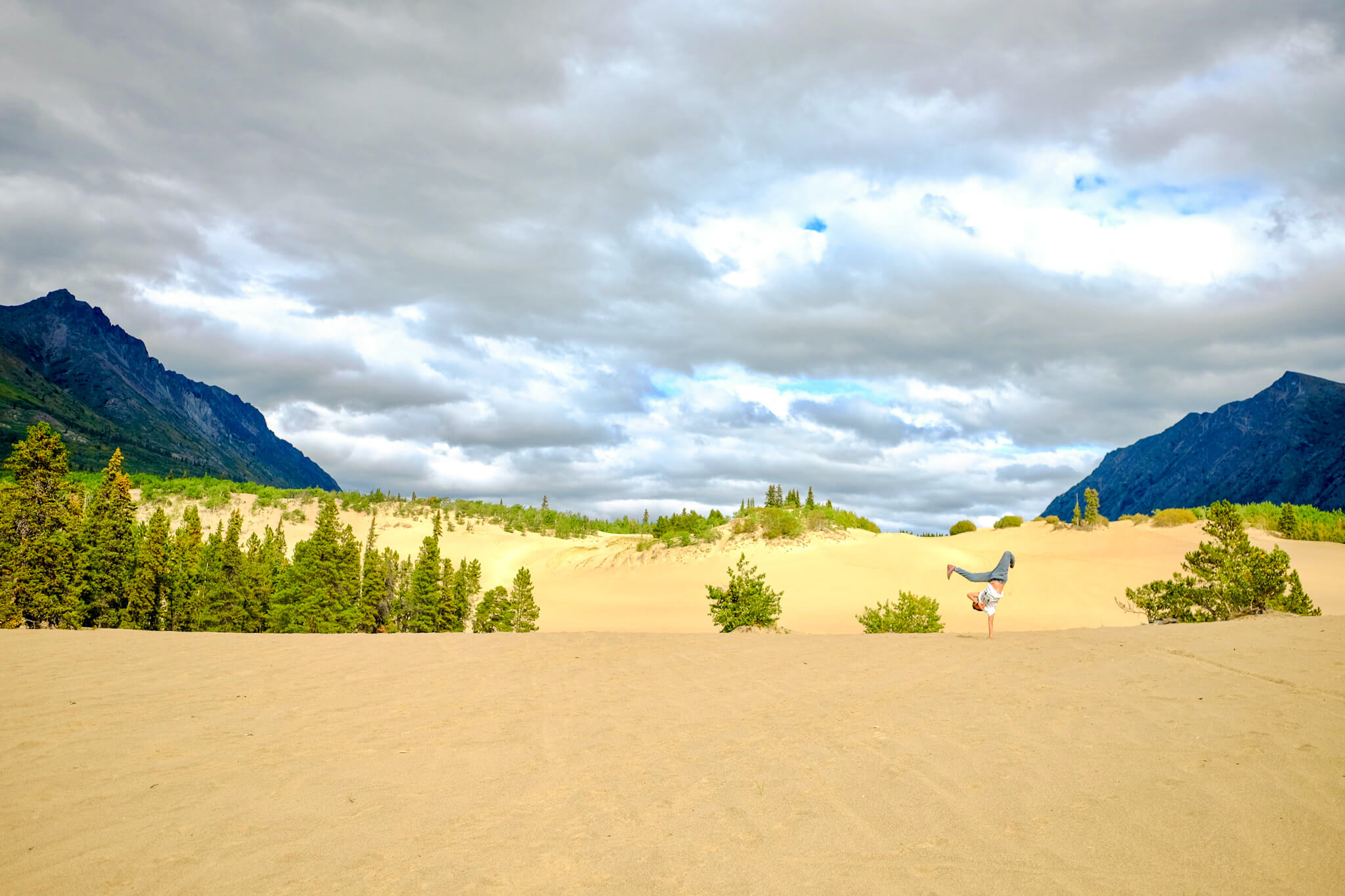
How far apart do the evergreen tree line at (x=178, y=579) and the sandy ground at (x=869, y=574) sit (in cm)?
542

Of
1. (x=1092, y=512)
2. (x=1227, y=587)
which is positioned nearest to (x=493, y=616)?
(x=1227, y=587)

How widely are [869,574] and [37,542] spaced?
108 ft

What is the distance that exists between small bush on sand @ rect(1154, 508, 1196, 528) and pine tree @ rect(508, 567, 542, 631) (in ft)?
129

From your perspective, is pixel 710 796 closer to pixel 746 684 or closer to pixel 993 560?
pixel 746 684

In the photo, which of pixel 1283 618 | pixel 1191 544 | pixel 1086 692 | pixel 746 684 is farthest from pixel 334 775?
pixel 1191 544

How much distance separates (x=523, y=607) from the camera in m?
27.0

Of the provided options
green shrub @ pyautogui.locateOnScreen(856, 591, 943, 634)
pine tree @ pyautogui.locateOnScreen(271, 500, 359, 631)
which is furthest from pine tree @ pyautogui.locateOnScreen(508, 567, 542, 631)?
green shrub @ pyautogui.locateOnScreen(856, 591, 943, 634)

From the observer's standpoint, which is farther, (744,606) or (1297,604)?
(744,606)

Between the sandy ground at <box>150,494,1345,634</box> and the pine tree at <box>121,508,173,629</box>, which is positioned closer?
the pine tree at <box>121,508,173,629</box>

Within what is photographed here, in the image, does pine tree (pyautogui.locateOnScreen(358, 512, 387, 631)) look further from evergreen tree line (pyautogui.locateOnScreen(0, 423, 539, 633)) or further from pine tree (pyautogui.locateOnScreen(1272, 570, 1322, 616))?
pine tree (pyautogui.locateOnScreen(1272, 570, 1322, 616))

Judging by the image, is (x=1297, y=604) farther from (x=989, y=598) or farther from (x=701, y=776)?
(x=701, y=776)

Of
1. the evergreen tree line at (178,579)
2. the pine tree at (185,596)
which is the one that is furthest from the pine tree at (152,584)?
the pine tree at (185,596)

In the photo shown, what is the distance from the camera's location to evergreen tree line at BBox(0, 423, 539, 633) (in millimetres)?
22641

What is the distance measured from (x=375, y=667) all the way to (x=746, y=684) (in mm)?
6057
